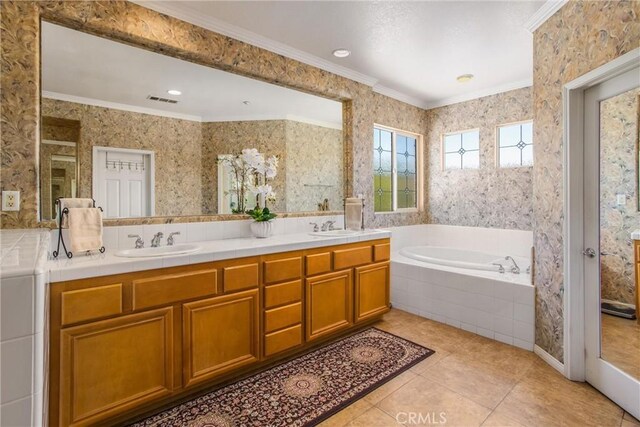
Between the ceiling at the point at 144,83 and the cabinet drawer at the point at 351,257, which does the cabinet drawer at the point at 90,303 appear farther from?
the cabinet drawer at the point at 351,257

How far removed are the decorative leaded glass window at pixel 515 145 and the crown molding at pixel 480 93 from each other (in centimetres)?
45

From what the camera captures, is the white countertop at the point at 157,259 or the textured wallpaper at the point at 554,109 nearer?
the white countertop at the point at 157,259

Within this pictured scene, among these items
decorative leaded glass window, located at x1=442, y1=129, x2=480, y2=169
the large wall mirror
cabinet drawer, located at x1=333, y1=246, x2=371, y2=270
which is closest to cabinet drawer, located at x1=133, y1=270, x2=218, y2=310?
the large wall mirror

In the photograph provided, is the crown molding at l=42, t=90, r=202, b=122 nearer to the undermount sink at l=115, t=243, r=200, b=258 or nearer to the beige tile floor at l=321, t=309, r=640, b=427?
the undermount sink at l=115, t=243, r=200, b=258

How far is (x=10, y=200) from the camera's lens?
1874 mm

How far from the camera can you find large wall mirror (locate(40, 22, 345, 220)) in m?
2.09

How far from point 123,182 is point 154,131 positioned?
458 mm

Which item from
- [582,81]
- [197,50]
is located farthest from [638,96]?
[197,50]

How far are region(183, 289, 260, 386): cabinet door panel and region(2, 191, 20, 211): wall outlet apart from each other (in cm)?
114

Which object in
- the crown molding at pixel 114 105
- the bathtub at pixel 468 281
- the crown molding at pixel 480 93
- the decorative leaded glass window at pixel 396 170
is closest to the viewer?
the crown molding at pixel 114 105

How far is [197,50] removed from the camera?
2535 millimetres

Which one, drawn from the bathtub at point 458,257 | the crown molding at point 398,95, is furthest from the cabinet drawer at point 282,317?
the crown molding at point 398,95

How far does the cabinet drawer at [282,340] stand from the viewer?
2365 mm

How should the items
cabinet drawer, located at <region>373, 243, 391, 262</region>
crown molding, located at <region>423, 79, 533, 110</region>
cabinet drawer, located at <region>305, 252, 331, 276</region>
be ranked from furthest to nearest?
1. crown molding, located at <region>423, 79, 533, 110</region>
2. cabinet drawer, located at <region>373, 243, 391, 262</region>
3. cabinet drawer, located at <region>305, 252, 331, 276</region>
